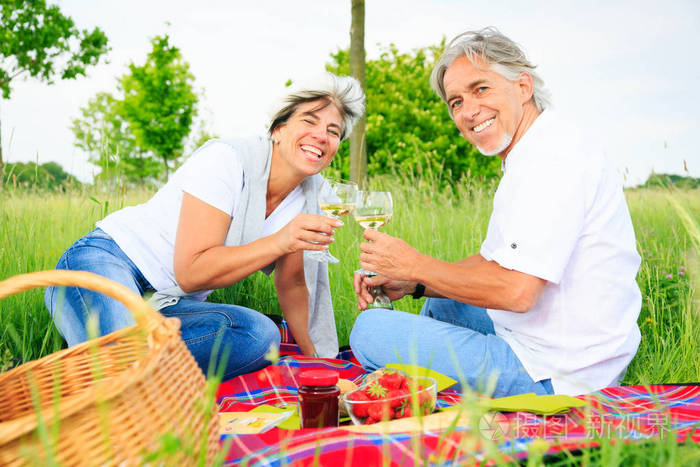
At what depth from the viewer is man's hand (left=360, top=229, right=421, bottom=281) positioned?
248cm

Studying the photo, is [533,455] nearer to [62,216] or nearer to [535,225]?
[535,225]

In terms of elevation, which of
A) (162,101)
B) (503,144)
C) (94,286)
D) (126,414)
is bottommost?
(126,414)

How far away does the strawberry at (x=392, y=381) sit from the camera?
215cm

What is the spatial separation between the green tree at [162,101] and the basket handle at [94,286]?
2081 cm

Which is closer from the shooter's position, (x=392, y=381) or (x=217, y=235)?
(x=392, y=381)

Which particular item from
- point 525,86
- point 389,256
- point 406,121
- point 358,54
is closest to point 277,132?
point 389,256

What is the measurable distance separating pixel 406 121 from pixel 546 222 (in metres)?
11.7

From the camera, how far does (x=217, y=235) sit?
2949mm

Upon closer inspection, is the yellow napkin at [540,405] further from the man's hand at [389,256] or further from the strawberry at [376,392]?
the man's hand at [389,256]

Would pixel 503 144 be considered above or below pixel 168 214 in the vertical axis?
above

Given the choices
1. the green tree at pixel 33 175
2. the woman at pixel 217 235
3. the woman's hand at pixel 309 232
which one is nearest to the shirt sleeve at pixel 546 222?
the woman's hand at pixel 309 232

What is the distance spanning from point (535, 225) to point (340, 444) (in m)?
1.10

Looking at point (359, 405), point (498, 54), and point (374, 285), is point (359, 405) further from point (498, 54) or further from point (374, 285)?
point (498, 54)

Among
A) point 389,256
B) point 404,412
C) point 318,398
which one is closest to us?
point 318,398
